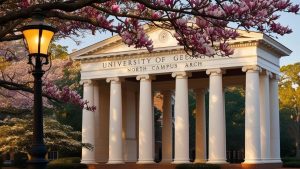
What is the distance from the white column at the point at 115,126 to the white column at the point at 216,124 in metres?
10.4

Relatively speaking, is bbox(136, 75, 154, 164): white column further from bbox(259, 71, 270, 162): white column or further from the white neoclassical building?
bbox(259, 71, 270, 162): white column

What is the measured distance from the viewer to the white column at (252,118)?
48562 millimetres

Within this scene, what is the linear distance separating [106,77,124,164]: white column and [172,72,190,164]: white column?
6770 millimetres

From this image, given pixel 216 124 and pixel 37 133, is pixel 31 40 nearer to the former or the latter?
pixel 37 133

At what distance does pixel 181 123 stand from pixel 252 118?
22.9 ft

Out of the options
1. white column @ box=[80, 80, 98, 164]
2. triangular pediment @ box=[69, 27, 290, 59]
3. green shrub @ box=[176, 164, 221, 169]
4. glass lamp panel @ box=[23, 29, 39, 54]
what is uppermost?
triangular pediment @ box=[69, 27, 290, 59]

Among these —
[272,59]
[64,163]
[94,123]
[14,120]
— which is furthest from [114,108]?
[272,59]

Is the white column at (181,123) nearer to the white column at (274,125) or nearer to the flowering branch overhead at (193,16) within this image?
the white column at (274,125)

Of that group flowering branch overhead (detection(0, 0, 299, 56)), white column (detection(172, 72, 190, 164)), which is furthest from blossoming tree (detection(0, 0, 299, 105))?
white column (detection(172, 72, 190, 164))

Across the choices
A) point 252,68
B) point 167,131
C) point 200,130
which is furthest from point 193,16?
point 167,131

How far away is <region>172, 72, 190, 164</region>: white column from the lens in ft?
169

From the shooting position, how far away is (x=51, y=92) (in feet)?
45.6

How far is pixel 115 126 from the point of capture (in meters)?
56.4

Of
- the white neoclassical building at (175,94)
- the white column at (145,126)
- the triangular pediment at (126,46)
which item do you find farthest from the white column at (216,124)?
the white column at (145,126)
